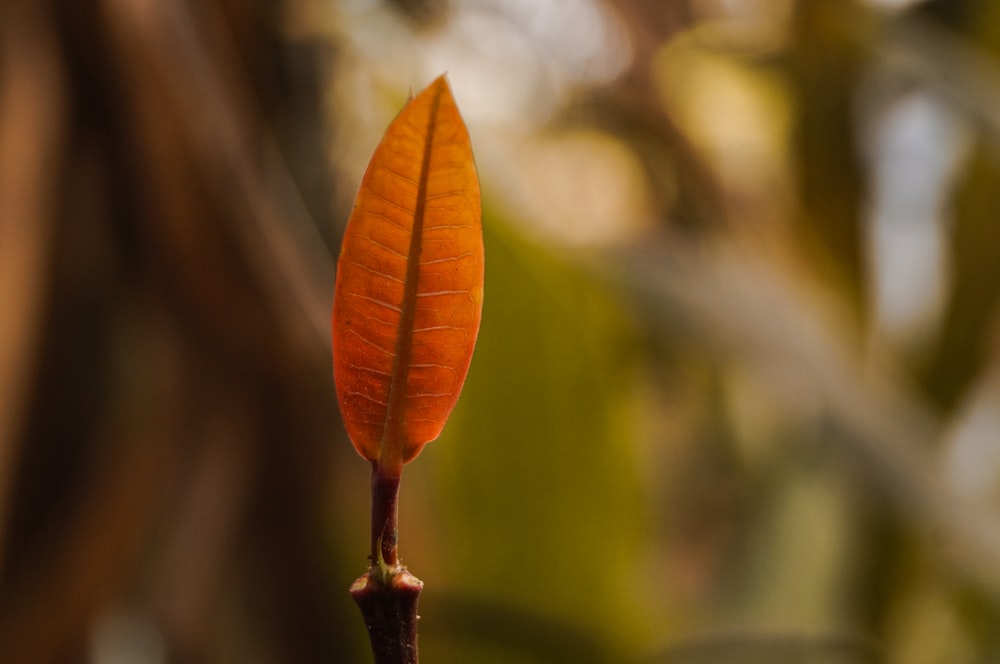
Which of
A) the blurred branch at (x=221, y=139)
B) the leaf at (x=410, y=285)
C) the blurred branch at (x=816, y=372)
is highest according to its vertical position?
the blurred branch at (x=221, y=139)

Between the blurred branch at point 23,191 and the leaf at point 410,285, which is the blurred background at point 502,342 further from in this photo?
the leaf at point 410,285

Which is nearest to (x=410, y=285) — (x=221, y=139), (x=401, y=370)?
(x=401, y=370)

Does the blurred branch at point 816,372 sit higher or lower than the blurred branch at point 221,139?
lower

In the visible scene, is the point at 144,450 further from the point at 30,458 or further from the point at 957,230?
the point at 957,230

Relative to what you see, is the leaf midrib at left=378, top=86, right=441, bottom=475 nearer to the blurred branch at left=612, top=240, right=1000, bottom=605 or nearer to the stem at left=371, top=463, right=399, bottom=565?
the stem at left=371, top=463, right=399, bottom=565

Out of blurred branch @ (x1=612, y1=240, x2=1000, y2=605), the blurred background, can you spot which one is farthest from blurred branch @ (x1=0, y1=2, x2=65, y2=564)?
blurred branch @ (x1=612, y1=240, x2=1000, y2=605)

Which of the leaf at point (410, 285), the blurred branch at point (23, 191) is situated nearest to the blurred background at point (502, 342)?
the blurred branch at point (23, 191)

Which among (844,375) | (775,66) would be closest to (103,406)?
(844,375)
